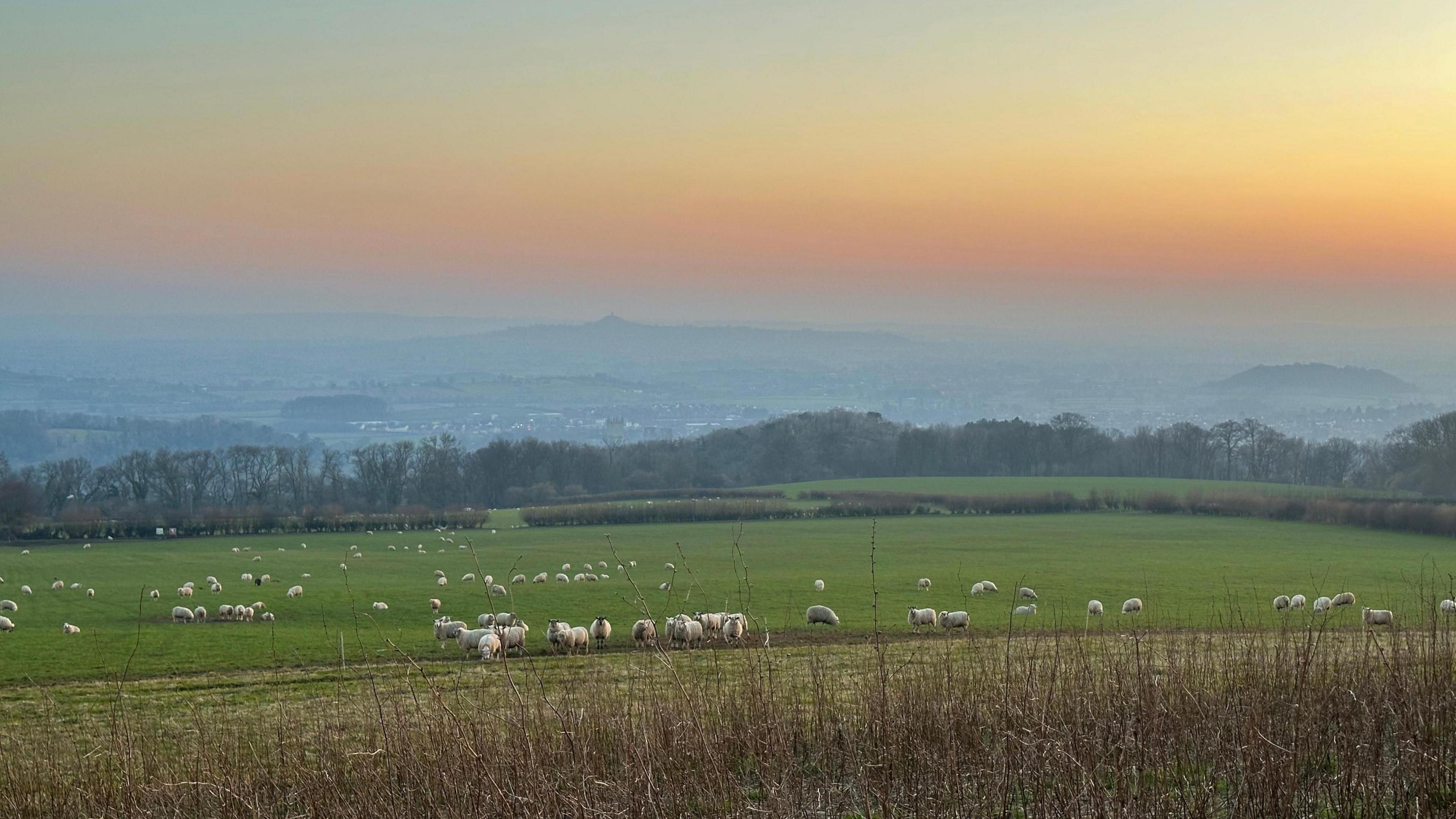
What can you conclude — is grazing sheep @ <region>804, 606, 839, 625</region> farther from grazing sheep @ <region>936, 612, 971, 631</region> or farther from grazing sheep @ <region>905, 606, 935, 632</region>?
grazing sheep @ <region>936, 612, 971, 631</region>

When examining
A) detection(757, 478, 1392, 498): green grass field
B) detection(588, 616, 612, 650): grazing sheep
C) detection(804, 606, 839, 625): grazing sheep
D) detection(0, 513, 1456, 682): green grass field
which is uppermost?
detection(757, 478, 1392, 498): green grass field

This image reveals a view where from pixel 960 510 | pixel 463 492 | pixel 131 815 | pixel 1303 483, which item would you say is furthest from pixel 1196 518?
pixel 131 815

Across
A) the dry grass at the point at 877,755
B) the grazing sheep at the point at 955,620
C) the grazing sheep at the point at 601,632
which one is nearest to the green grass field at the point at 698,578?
the grazing sheep at the point at 955,620

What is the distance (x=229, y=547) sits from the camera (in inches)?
2825

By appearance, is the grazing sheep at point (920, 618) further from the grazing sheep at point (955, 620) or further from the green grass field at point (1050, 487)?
the green grass field at point (1050, 487)

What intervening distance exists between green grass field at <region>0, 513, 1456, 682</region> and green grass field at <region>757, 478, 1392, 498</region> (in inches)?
589

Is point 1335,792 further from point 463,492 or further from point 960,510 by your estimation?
point 463,492

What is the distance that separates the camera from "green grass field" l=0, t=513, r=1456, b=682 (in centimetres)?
2700

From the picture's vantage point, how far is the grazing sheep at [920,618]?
1143 inches

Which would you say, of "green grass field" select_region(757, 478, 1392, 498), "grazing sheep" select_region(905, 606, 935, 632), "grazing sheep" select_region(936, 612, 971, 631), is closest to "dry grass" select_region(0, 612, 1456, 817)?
"grazing sheep" select_region(936, 612, 971, 631)

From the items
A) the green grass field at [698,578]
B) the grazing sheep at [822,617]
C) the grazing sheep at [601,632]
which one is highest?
the grazing sheep at [601,632]

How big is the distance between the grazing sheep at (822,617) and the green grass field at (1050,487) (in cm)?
6600

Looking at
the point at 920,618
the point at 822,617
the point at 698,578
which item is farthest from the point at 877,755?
the point at 698,578

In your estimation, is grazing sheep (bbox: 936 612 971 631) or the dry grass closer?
the dry grass
